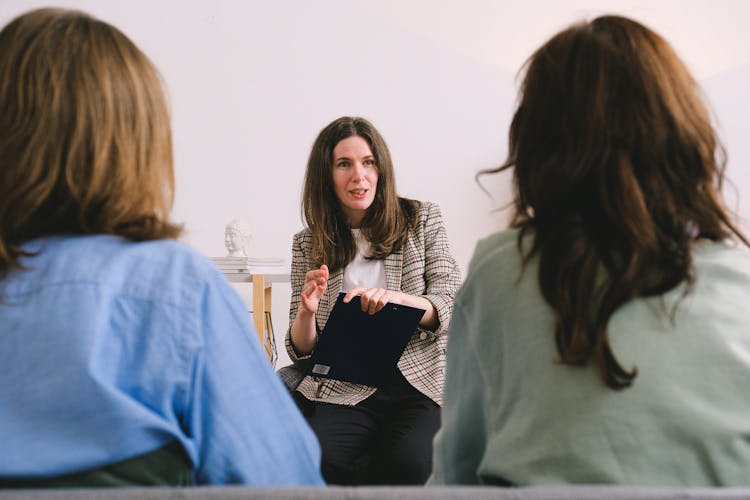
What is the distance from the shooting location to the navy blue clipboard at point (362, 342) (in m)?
1.54

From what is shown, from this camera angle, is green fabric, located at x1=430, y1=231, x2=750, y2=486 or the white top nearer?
green fabric, located at x1=430, y1=231, x2=750, y2=486

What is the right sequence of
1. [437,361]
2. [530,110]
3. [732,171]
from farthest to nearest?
1. [732,171]
2. [437,361]
3. [530,110]

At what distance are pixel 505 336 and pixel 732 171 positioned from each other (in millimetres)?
3047

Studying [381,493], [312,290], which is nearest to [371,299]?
[312,290]

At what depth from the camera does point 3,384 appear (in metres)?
0.69

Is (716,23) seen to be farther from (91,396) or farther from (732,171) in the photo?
(91,396)

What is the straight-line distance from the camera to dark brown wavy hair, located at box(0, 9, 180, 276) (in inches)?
29.7

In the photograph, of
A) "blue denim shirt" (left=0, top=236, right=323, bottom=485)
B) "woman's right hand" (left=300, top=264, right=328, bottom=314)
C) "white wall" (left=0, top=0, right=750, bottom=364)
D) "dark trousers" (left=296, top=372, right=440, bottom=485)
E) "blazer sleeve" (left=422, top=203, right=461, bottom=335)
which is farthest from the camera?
"white wall" (left=0, top=0, right=750, bottom=364)

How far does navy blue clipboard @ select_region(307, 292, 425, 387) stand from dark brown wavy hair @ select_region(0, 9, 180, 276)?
0.79m

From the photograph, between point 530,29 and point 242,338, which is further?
point 530,29

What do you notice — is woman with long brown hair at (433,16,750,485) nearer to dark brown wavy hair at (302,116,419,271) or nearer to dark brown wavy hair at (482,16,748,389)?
dark brown wavy hair at (482,16,748,389)

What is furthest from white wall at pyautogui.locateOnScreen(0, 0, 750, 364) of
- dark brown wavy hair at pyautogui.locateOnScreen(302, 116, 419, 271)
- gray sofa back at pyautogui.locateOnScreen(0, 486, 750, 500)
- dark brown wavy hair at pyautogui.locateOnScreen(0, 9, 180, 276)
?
gray sofa back at pyautogui.locateOnScreen(0, 486, 750, 500)

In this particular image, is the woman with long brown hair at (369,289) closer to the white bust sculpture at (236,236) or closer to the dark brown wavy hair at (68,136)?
the white bust sculpture at (236,236)

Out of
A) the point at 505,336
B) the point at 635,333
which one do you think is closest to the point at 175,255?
the point at 505,336
